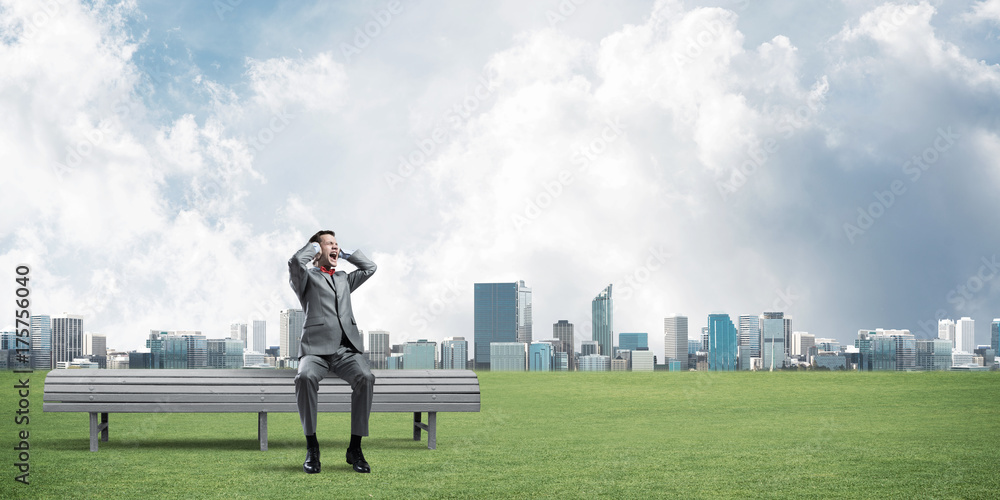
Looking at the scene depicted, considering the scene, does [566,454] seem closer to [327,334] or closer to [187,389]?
[327,334]

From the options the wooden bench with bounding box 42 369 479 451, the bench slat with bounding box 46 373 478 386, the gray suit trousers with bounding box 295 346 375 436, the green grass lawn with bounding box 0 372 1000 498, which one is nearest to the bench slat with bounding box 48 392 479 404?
the wooden bench with bounding box 42 369 479 451

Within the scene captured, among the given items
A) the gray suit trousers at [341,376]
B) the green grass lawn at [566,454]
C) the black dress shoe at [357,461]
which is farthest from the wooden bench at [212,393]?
the black dress shoe at [357,461]

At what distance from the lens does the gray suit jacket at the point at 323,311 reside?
7.85 metres

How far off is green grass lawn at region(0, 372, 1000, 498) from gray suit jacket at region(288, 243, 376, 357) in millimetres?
1115

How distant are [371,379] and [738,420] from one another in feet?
25.9

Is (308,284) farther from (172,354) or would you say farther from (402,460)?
(172,354)

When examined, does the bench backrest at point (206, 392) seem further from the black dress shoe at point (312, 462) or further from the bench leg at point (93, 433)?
the black dress shoe at point (312, 462)

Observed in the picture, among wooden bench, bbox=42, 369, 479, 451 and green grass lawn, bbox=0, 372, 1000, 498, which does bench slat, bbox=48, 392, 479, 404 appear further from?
green grass lawn, bbox=0, 372, 1000, 498

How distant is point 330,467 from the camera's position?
766 centimetres

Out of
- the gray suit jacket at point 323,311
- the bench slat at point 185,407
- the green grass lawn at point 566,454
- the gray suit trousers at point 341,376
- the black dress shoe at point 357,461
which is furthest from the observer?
the bench slat at point 185,407

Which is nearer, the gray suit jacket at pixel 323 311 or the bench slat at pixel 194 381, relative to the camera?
the gray suit jacket at pixel 323 311

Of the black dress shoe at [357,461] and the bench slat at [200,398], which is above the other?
the bench slat at [200,398]

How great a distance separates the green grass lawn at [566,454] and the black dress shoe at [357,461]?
82 mm

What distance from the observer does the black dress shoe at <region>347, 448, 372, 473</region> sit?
7.27 meters
